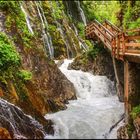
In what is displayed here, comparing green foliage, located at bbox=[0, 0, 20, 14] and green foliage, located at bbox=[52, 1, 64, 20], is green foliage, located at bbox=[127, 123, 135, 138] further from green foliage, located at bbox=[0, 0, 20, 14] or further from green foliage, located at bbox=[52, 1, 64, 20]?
green foliage, located at bbox=[52, 1, 64, 20]

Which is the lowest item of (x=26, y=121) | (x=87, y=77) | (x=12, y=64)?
(x=87, y=77)

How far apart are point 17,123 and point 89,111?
5853 millimetres

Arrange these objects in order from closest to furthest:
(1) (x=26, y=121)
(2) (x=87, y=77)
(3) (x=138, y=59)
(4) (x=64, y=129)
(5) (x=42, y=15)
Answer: (1) (x=26, y=121)
(3) (x=138, y=59)
(4) (x=64, y=129)
(2) (x=87, y=77)
(5) (x=42, y=15)

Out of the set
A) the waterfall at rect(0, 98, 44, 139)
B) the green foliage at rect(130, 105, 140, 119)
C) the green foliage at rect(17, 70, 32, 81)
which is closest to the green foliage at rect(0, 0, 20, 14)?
the green foliage at rect(17, 70, 32, 81)

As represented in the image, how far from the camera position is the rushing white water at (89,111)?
12438 mm

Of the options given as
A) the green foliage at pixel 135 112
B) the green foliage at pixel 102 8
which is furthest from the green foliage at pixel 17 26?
the green foliage at pixel 102 8

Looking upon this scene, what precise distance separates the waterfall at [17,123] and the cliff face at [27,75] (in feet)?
4.18

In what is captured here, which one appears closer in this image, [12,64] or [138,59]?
[138,59]

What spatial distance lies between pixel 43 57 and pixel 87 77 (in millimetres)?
4406

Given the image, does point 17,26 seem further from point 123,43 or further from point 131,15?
point 131,15

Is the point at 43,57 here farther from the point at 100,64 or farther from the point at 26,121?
the point at 26,121

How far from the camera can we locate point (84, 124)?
13.2 meters

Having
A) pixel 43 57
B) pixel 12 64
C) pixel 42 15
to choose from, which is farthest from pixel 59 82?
pixel 42 15

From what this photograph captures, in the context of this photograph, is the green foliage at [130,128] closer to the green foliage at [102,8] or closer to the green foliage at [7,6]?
the green foliage at [7,6]
